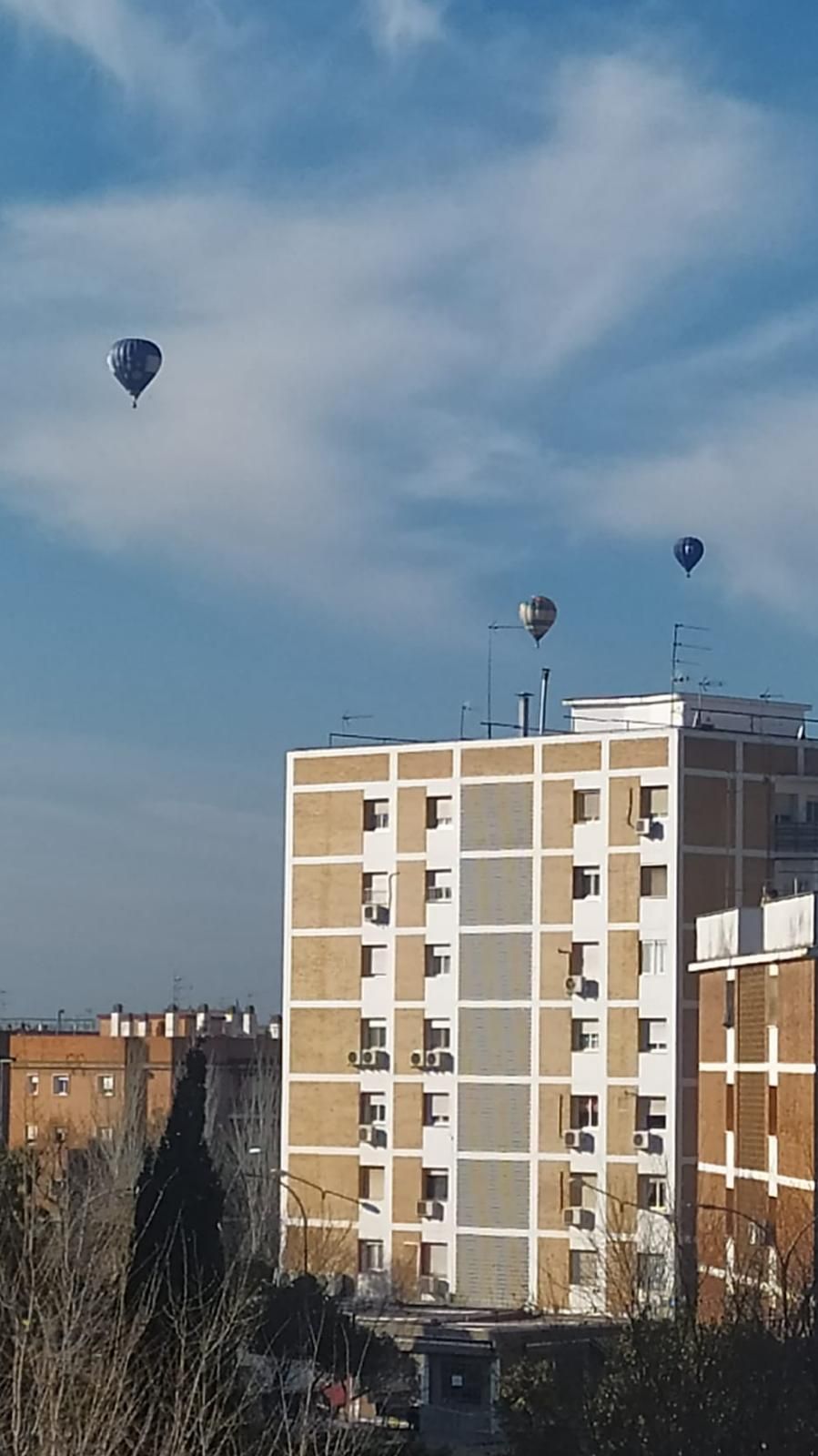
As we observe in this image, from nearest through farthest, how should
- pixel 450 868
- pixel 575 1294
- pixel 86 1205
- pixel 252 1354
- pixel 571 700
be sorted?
pixel 86 1205
pixel 252 1354
pixel 575 1294
pixel 450 868
pixel 571 700

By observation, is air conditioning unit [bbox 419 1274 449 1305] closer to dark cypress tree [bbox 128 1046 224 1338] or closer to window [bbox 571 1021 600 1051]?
window [bbox 571 1021 600 1051]

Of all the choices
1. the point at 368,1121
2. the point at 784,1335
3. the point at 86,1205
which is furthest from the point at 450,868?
the point at 86,1205

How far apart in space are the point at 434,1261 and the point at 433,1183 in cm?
209

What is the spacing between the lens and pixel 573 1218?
63656mm

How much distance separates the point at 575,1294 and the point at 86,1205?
4060cm

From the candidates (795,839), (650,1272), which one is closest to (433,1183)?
(795,839)

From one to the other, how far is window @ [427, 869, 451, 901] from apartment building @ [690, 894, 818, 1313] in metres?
12.9

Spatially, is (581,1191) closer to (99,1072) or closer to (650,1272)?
(650,1272)

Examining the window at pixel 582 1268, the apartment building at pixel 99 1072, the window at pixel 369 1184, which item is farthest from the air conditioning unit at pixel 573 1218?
the apartment building at pixel 99 1072

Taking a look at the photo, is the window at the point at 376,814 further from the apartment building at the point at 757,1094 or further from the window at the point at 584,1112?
the apartment building at the point at 757,1094

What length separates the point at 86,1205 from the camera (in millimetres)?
24438

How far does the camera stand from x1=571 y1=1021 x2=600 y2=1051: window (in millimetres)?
64562

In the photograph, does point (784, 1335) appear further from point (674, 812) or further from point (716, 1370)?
point (674, 812)

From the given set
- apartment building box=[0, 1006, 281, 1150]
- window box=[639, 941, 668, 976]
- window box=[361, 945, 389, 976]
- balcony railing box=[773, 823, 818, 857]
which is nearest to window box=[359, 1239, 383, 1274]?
window box=[361, 945, 389, 976]
